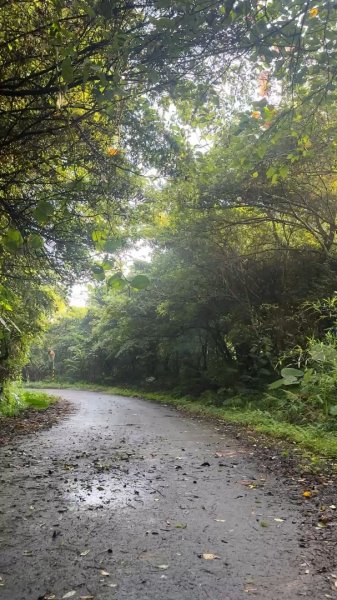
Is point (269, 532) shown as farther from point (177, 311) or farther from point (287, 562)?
point (177, 311)

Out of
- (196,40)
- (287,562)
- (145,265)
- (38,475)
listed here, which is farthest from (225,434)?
(145,265)

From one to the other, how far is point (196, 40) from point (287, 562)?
166 inches

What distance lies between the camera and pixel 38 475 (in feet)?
18.7

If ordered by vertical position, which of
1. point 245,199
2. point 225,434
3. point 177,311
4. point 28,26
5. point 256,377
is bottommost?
point 225,434

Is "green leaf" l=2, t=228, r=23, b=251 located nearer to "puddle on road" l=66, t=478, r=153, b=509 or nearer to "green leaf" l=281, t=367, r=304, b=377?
"puddle on road" l=66, t=478, r=153, b=509

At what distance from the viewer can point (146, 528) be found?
12.7 ft

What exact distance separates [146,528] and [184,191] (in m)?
8.66

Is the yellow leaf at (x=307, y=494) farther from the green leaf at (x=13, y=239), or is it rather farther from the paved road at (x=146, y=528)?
the green leaf at (x=13, y=239)

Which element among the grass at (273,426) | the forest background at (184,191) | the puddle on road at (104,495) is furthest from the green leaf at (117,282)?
the grass at (273,426)

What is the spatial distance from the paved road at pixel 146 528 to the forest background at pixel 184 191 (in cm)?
167

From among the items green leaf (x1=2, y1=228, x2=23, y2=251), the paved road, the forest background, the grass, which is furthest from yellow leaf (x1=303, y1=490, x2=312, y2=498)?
green leaf (x1=2, y1=228, x2=23, y2=251)

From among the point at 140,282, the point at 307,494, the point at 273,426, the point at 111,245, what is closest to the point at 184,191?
the point at 273,426

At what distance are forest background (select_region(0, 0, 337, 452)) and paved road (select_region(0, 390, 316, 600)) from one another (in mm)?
1674

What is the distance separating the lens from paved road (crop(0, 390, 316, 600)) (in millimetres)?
2904
